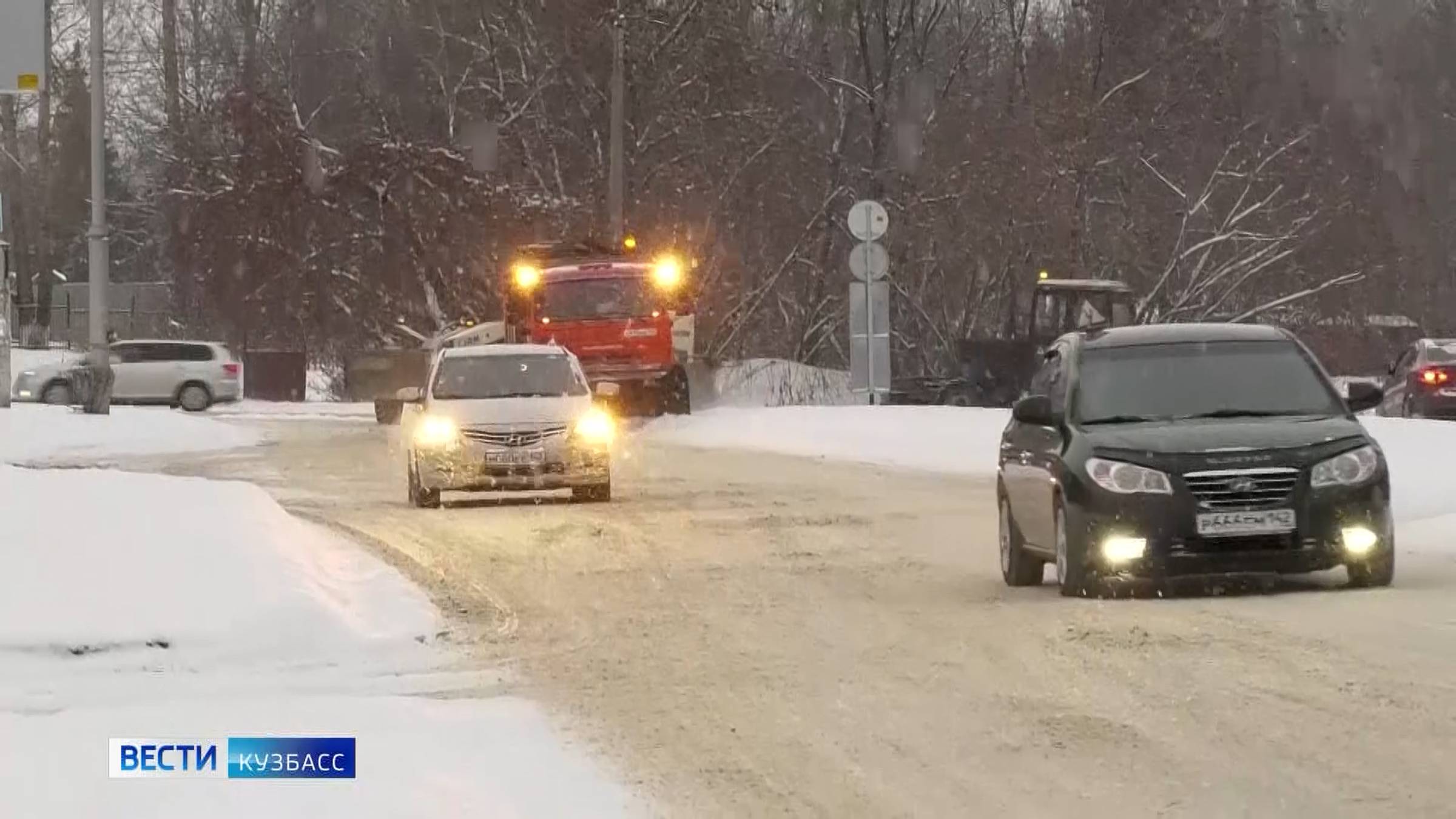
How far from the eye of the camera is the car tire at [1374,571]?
43.3 ft

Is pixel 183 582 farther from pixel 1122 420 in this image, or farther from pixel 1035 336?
pixel 1035 336

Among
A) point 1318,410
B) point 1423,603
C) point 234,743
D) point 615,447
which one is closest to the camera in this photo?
point 234,743

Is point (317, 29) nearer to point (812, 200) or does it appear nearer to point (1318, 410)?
point (812, 200)

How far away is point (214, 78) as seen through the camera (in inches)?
2685

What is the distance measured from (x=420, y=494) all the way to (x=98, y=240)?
17958 millimetres

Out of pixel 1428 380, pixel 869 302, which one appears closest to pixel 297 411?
pixel 869 302

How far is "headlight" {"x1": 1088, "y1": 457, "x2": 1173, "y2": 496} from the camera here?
1288 cm

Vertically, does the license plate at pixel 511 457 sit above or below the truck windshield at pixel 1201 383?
below

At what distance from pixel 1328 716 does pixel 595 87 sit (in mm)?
43376

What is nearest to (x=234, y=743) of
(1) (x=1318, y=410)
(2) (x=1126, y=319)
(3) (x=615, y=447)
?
(1) (x=1318, y=410)

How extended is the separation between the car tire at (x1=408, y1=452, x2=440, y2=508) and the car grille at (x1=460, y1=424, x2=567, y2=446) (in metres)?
0.62

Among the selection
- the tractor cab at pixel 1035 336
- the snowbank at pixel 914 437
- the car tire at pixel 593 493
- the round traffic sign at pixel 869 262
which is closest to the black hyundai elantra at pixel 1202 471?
the snowbank at pixel 914 437

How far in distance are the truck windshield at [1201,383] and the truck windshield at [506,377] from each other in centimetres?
997

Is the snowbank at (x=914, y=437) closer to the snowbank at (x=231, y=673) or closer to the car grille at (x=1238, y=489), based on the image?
the car grille at (x=1238, y=489)
